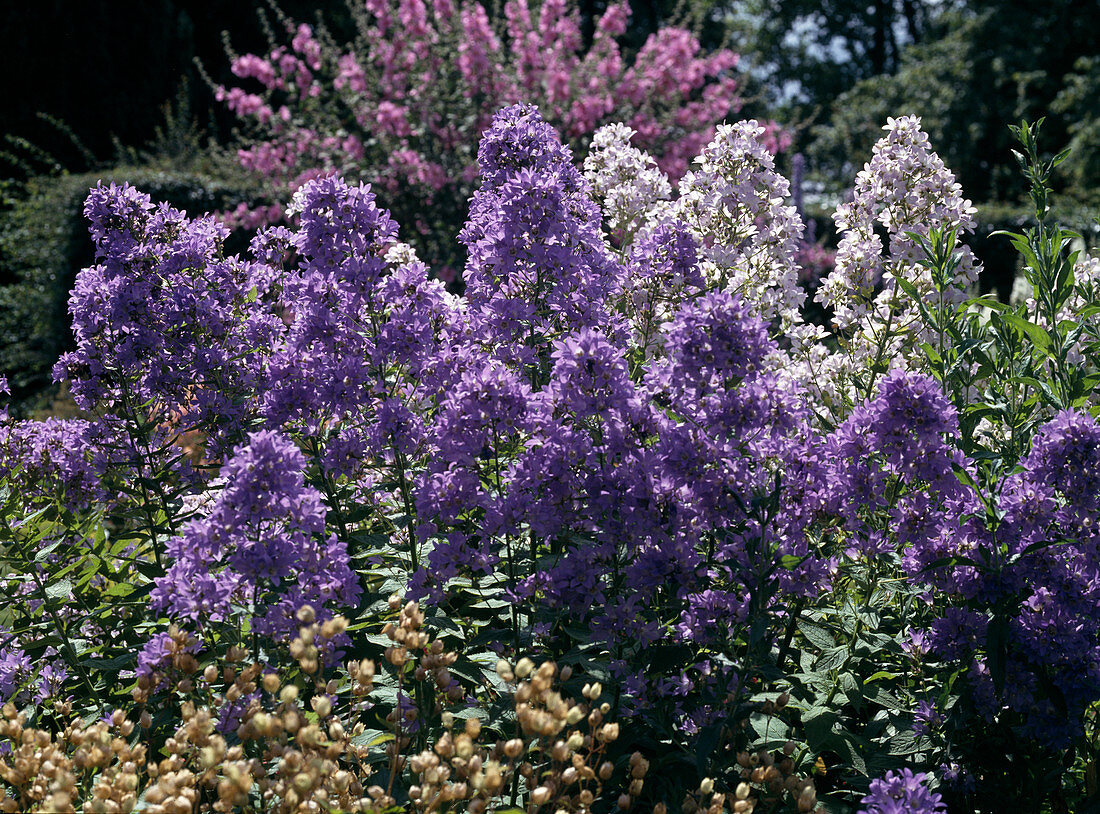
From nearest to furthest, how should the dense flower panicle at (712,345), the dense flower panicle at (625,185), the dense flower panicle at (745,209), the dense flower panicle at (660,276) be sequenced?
1. the dense flower panicle at (712,345)
2. the dense flower panicle at (660,276)
3. the dense flower panicle at (745,209)
4. the dense flower panicle at (625,185)

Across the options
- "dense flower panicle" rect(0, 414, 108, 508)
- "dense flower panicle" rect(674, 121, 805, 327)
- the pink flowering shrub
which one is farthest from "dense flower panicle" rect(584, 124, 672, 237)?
the pink flowering shrub

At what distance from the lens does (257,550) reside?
2.16 m

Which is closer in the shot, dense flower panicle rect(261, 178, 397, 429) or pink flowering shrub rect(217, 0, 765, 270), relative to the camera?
dense flower panicle rect(261, 178, 397, 429)

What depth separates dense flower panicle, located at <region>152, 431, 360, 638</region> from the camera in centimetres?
216

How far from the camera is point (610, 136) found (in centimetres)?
393

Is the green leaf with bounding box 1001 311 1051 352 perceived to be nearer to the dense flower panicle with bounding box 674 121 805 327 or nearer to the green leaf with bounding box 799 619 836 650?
the dense flower panicle with bounding box 674 121 805 327

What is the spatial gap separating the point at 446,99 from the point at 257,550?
887cm

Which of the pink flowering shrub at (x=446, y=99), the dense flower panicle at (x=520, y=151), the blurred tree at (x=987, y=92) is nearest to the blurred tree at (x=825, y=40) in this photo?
the blurred tree at (x=987, y=92)

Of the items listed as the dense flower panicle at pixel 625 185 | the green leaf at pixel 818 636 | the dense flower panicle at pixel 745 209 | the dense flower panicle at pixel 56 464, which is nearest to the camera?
the green leaf at pixel 818 636

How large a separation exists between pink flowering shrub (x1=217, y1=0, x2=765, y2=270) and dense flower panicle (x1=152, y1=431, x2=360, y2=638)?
7.45 m

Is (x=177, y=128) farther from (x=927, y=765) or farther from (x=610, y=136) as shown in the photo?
(x=927, y=765)

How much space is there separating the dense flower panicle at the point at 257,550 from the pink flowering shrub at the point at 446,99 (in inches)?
293

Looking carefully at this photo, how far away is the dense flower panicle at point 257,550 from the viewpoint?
7.09 ft

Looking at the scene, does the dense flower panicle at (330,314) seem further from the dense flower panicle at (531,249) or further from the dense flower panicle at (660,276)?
the dense flower panicle at (660,276)
